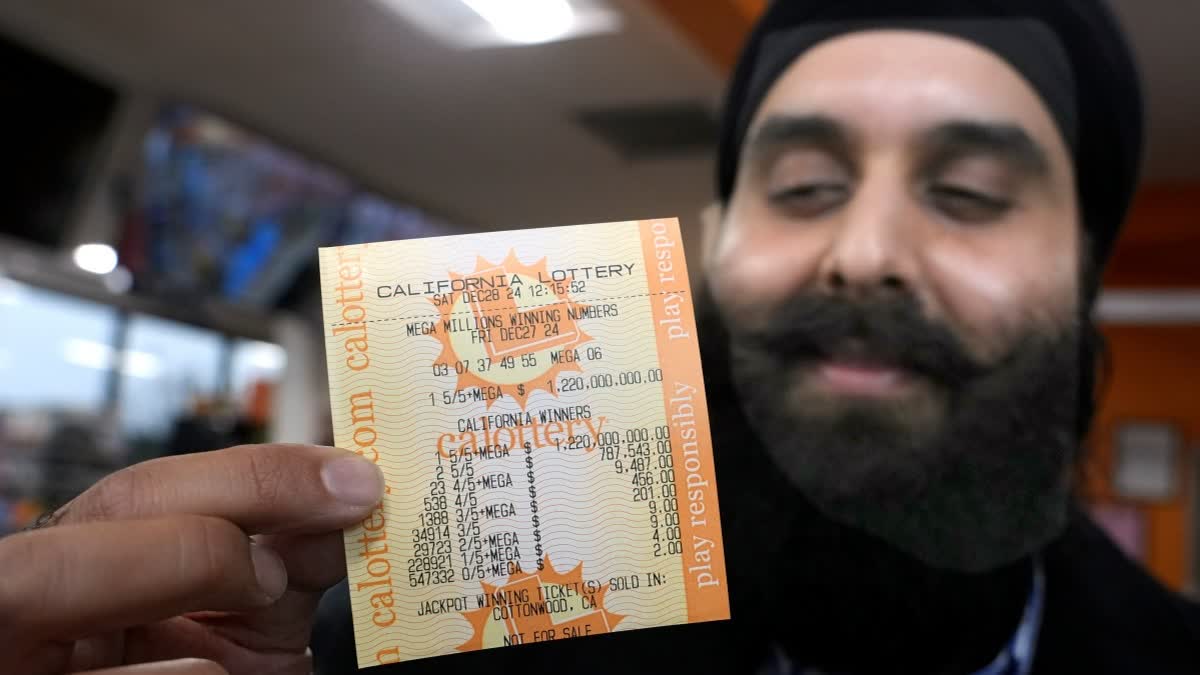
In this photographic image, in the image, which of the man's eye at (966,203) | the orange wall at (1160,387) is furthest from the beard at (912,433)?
the orange wall at (1160,387)

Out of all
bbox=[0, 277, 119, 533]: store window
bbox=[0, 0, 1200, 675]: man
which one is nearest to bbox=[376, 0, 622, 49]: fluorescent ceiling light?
bbox=[0, 277, 119, 533]: store window

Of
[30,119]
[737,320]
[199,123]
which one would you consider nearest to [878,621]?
[737,320]

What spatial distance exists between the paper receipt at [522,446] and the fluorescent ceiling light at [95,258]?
3.60 meters

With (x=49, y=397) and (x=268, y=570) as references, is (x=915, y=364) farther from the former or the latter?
(x=49, y=397)

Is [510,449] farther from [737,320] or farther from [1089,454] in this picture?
[1089,454]

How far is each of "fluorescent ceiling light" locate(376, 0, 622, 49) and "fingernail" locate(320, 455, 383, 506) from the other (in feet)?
8.12

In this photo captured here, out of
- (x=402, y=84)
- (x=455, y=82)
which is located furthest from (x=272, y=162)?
(x=455, y=82)

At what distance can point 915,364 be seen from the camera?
0.86 m

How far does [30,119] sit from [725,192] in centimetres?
310

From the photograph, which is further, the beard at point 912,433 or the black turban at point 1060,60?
the black turban at point 1060,60

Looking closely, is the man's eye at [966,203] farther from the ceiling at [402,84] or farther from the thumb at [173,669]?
the ceiling at [402,84]

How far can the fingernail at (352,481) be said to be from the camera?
1.85 feet

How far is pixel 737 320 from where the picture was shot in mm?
913

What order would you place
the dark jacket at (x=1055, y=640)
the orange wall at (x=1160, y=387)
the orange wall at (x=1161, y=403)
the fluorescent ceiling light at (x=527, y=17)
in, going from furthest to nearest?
1. the orange wall at (x=1161, y=403)
2. the orange wall at (x=1160, y=387)
3. the fluorescent ceiling light at (x=527, y=17)
4. the dark jacket at (x=1055, y=640)
